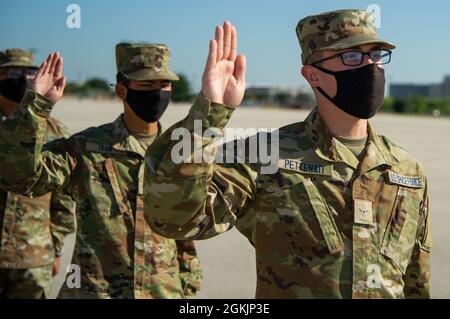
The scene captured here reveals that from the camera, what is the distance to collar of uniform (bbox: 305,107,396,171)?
A: 7.82 feet

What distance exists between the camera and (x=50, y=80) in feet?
11.0

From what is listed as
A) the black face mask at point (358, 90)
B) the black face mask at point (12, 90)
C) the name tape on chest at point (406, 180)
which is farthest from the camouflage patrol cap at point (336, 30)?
the black face mask at point (12, 90)

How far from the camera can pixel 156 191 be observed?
1.87 m

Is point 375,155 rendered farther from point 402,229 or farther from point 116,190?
point 116,190

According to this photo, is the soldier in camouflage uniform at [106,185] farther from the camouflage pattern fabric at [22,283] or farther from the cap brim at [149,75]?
the camouflage pattern fabric at [22,283]

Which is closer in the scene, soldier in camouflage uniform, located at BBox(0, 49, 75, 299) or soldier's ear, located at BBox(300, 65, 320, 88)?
soldier's ear, located at BBox(300, 65, 320, 88)

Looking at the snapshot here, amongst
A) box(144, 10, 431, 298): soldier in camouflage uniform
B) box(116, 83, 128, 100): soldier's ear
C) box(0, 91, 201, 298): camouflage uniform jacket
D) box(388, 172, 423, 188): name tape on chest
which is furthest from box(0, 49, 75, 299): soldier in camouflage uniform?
box(388, 172, 423, 188): name tape on chest

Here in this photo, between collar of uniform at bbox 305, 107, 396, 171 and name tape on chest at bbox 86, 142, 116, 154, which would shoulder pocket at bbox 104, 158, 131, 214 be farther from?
collar of uniform at bbox 305, 107, 396, 171

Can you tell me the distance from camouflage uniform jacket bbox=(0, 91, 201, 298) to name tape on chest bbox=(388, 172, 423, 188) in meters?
1.51

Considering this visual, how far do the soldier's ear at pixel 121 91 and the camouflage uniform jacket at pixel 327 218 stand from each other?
157cm

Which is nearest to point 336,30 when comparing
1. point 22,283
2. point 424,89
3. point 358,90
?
point 358,90

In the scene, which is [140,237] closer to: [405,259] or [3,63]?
[405,259]

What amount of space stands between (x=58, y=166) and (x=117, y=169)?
0.33m
